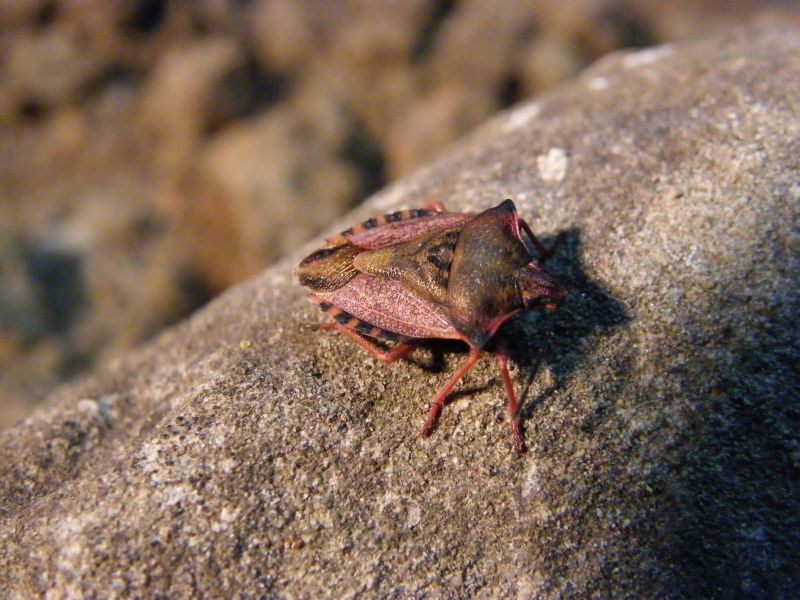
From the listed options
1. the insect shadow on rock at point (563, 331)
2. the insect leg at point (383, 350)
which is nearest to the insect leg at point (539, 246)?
the insect shadow on rock at point (563, 331)

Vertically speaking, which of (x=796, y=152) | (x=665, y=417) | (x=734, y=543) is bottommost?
(x=734, y=543)

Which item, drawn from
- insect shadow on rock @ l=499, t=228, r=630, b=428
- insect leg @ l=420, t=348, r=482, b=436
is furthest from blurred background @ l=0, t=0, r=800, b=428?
insect leg @ l=420, t=348, r=482, b=436

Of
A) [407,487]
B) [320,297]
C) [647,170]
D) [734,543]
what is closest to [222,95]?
[320,297]

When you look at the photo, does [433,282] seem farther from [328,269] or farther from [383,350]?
[328,269]

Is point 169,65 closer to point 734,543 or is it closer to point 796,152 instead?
point 796,152

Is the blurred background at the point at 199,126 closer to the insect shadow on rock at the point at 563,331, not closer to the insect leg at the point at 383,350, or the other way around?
the insect leg at the point at 383,350
